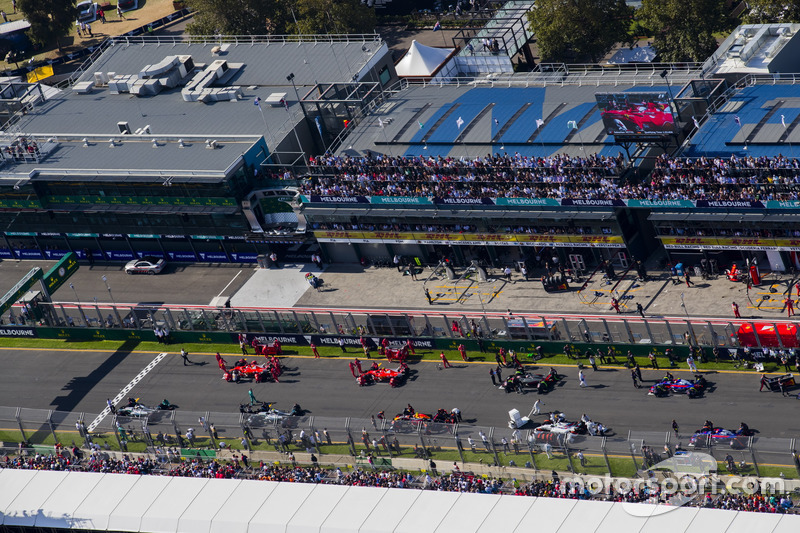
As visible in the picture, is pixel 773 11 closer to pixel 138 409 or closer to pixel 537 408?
pixel 537 408

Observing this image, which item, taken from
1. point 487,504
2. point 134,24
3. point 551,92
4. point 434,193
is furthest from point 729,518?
point 134,24

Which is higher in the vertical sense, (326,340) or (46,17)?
(46,17)

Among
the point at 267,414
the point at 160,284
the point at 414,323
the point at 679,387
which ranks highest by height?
the point at 160,284

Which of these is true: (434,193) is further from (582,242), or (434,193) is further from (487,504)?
(487,504)

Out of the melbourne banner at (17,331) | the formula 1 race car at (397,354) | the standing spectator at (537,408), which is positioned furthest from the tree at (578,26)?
the melbourne banner at (17,331)

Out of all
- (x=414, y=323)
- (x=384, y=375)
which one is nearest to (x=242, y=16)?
(x=414, y=323)

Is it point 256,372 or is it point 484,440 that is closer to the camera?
point 484,440

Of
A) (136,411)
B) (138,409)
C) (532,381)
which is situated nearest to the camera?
(532,381)
